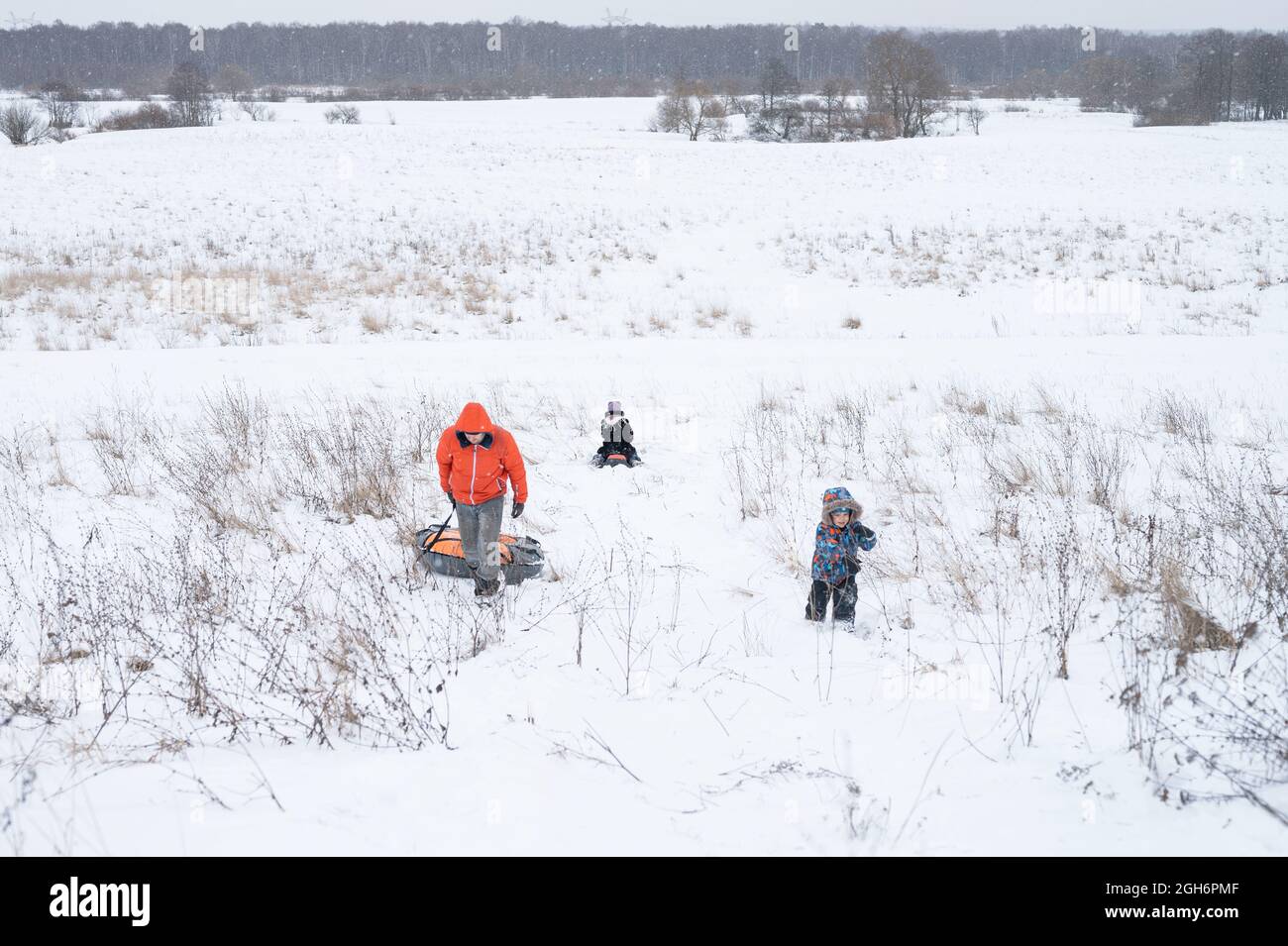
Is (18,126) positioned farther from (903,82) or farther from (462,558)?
(903,82)

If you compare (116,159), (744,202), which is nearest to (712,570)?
(744,202)

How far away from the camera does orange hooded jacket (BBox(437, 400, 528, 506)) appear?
5219mm

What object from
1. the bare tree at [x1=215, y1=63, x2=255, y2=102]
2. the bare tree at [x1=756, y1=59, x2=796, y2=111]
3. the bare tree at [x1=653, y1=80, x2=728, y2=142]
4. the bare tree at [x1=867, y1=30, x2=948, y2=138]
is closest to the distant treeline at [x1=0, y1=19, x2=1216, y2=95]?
the bare tree at [x1=215, y1=63, x2=255, y2=102]

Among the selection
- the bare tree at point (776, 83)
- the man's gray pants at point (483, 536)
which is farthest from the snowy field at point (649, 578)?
the bare tree at point (776, 83)

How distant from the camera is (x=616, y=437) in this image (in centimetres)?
786

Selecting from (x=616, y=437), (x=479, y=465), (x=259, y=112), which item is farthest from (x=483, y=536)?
(x=259, y=112)

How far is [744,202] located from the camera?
3011 cm

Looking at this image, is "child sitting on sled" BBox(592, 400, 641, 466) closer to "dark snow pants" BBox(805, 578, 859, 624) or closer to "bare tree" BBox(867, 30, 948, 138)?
"dark snow pants" BBox(805, 578, 859, 624)

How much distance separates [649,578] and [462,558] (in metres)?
1.34

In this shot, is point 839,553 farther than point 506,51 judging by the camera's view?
No

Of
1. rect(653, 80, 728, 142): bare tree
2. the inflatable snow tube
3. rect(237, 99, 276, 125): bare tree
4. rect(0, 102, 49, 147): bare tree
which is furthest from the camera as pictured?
rect(237, 99, 276, 125): bare tree

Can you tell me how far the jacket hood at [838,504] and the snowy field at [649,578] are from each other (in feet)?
2.37
